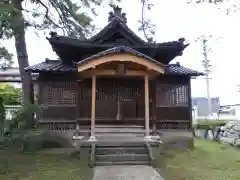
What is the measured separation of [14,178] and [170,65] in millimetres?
9466

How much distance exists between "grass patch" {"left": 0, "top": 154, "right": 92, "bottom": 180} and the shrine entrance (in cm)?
312

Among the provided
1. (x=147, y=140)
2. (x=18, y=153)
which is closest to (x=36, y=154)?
(x=18, y=153)

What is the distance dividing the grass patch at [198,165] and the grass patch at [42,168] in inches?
101

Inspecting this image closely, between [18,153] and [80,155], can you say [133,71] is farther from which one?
[18,153]

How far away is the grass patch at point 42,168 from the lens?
28.7 feet

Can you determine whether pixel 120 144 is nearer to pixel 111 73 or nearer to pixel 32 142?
pixel 111 73

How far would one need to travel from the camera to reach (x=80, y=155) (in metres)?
11.2

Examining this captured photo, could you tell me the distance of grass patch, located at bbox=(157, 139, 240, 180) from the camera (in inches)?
352

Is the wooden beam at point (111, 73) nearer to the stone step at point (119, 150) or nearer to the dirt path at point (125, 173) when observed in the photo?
the stone step at point (119, 150)

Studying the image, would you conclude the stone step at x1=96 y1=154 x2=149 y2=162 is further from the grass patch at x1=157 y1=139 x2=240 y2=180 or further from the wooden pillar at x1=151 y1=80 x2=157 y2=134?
the wooden pillar at x1=151 y1=80 x2=157 y2=134

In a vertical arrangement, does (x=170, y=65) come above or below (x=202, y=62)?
below

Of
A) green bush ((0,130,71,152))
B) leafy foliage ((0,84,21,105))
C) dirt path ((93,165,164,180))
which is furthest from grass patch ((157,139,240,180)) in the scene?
leafy foliage ((0,84,21,105))

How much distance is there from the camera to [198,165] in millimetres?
10586

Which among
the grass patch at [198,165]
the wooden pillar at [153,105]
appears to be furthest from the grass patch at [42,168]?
the wooden pillar at [153,105]
